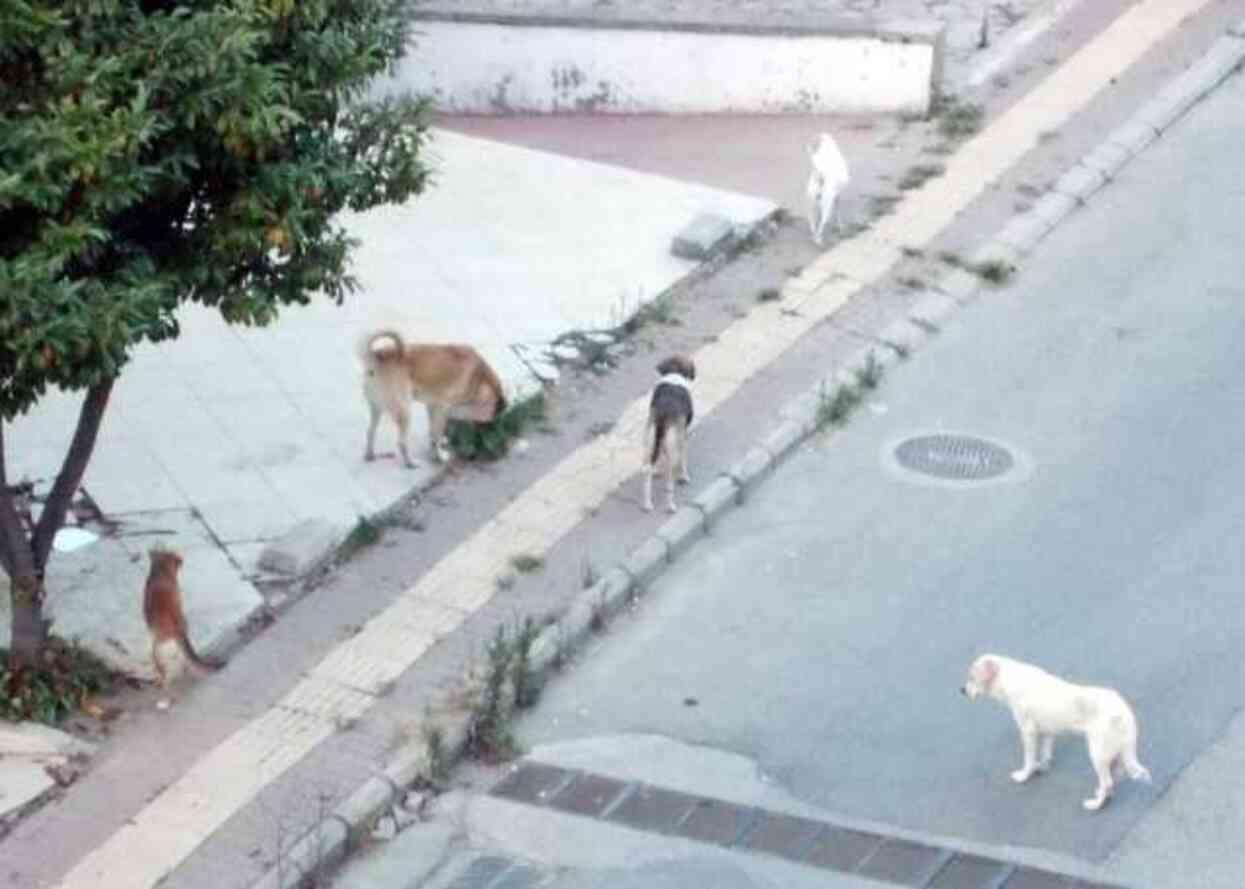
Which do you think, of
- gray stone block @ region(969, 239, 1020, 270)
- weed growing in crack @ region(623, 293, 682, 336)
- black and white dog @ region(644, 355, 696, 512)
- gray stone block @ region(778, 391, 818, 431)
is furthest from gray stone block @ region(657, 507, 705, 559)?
gray stone block @ region(969, 239, 1020, 270)

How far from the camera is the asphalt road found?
15594mm

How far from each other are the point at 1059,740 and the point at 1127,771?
1.81 ft

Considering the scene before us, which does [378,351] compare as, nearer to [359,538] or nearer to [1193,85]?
[359,538]

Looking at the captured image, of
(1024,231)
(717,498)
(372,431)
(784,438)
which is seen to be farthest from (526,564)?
(1024,231)

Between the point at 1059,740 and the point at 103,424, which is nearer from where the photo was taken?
the point at 1059,740

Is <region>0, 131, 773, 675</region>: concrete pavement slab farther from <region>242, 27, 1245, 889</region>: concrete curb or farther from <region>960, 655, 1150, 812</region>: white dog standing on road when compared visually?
<region>960, 655, 1150, 812</region>: white dog standing on road

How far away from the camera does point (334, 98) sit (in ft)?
49.6

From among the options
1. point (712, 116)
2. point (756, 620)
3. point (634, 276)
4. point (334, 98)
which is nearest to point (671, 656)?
point (756, 620)

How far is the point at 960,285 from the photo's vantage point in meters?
21.2

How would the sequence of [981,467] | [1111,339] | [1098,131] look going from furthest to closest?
[1098,131], [1111,339], [981,467]

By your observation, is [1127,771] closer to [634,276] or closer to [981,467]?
[981,467]

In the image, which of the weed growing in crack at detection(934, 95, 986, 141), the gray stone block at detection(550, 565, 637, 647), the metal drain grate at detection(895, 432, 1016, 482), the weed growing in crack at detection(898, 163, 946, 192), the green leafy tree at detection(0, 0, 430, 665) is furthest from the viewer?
the weed growing in crack at detection(934, 95, 986, 141)

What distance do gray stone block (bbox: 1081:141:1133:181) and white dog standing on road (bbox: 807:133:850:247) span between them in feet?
6.73

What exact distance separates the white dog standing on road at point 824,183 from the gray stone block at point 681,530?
396 centimetres
